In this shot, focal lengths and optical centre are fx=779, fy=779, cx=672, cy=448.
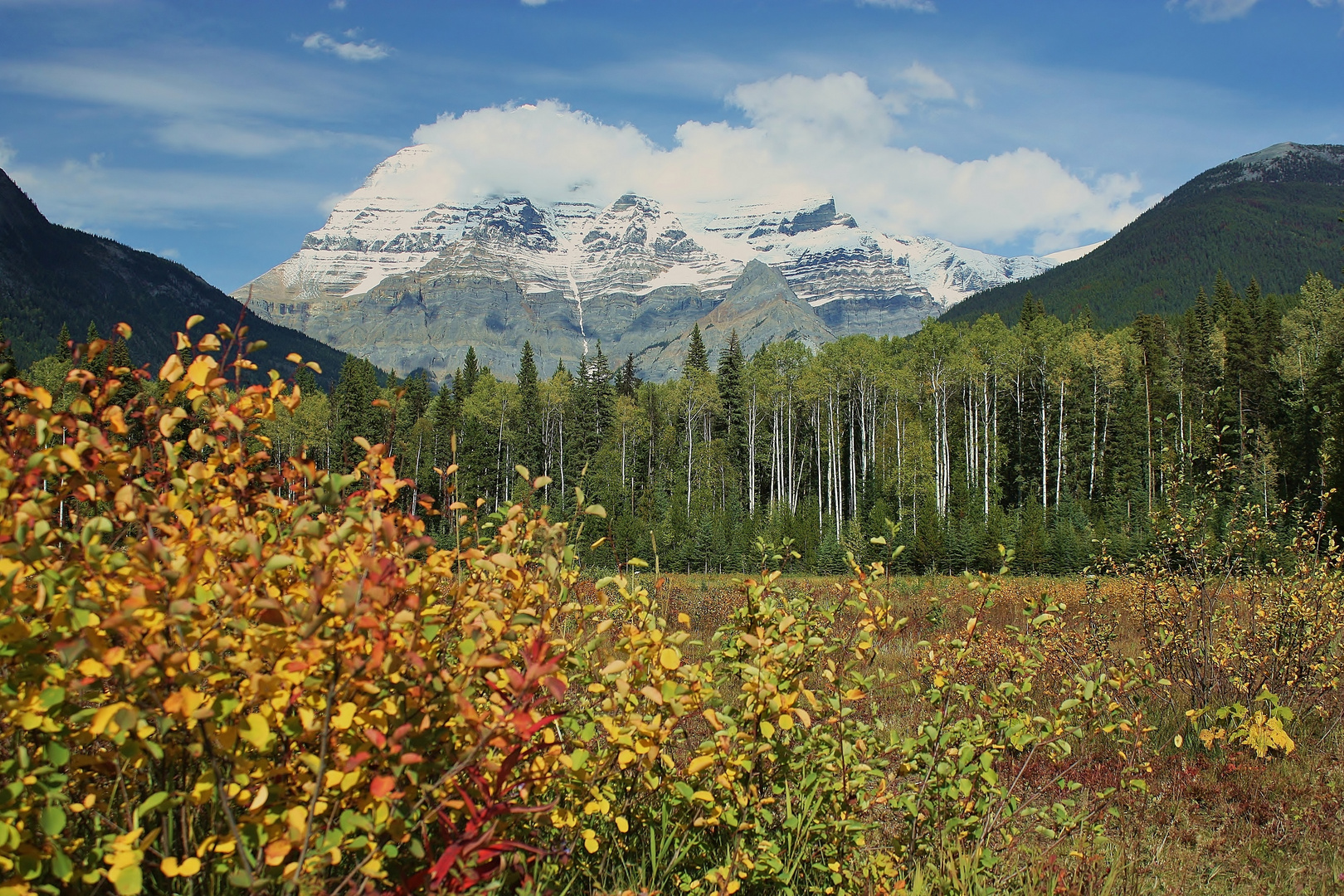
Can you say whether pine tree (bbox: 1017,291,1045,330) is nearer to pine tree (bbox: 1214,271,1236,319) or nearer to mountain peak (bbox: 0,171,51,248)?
pine tree (bbox: 1214,271,1236,319)

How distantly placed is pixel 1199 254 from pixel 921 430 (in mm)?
130483

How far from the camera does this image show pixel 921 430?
44.1 metres

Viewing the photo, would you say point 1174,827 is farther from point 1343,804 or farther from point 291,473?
point 291,473

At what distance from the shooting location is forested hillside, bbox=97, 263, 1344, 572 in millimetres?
37625

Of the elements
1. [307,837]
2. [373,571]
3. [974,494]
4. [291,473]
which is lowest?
[974,494]

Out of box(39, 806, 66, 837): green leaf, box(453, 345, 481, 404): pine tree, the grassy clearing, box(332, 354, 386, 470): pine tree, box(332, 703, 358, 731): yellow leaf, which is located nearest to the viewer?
box(39, 806, 66, 837): green leaf

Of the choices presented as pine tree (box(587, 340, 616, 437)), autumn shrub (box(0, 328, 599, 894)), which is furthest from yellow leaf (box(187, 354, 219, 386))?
pine tree (box(587, 340, 616, 437))

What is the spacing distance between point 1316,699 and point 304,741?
7.86 m

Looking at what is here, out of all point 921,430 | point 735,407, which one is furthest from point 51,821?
point 735,407

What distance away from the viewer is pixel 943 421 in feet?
140

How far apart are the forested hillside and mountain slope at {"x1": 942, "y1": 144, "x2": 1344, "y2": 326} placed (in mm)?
81619

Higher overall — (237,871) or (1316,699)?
(237,871)

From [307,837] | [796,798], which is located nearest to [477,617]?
[307,837]

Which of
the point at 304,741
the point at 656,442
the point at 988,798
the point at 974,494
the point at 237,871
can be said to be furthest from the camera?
the point at 656,442
